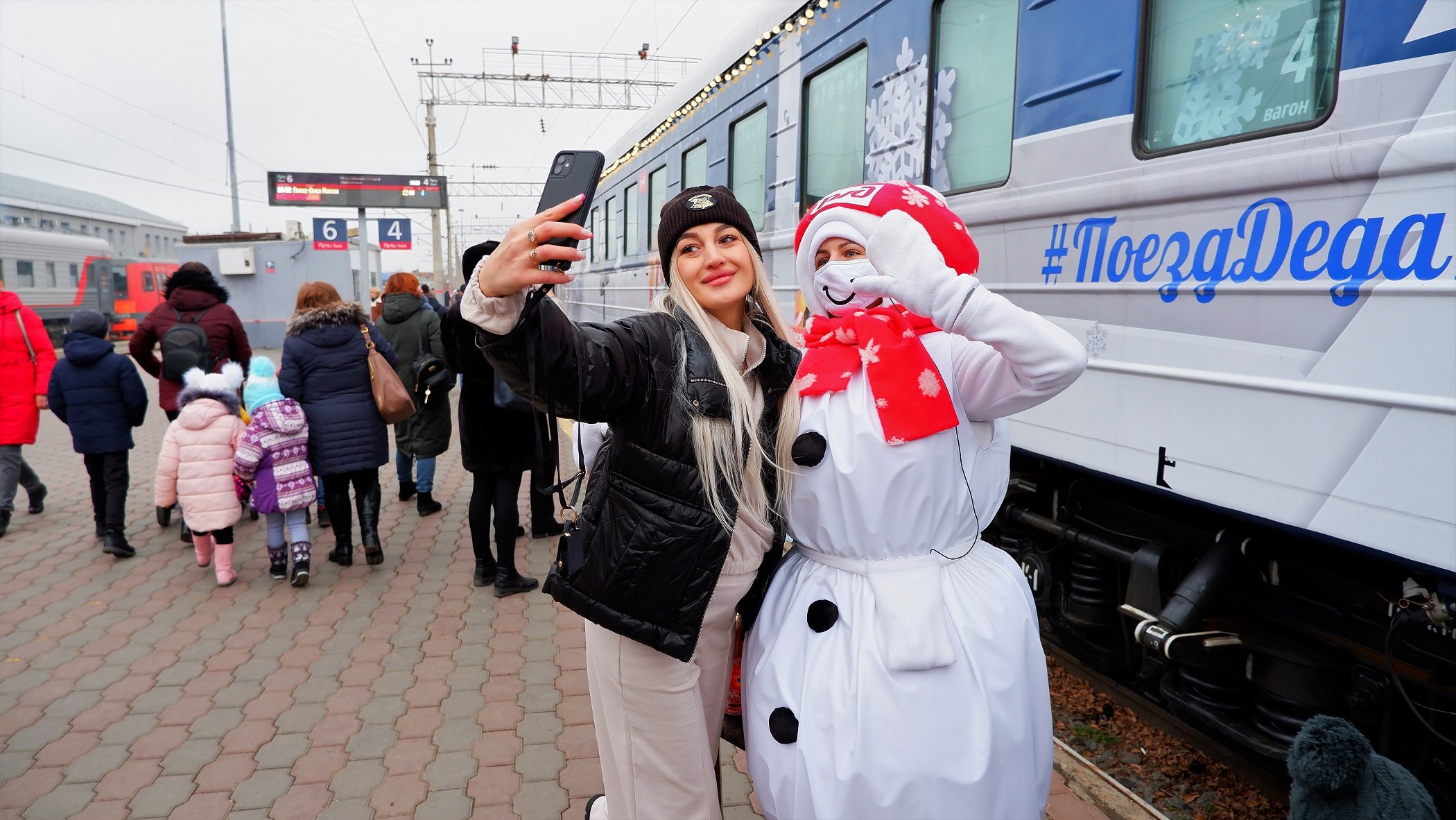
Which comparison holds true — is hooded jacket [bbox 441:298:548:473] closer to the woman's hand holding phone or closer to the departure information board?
the woman's hand holding phone

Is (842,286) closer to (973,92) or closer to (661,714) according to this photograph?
(661,714)

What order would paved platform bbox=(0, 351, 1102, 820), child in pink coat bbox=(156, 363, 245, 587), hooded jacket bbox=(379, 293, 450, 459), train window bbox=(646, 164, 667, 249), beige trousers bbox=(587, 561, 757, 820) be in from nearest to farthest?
beige trousers bbox=(587, 561, 757, 820) → paved platform bbox=(0, 351, 1102, 820) → child in pink coat bbox=(156, 363, 245, 587) → hooded jacket bbox=(379, 293, 450, 459) → train window bbox=(646, 164, 667, 249)

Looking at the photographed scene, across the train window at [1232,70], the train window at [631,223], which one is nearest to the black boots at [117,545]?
the train window at [631,223]

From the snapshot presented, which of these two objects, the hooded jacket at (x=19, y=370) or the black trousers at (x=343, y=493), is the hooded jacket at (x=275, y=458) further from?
the hooded jacket at (x=19, y=370)

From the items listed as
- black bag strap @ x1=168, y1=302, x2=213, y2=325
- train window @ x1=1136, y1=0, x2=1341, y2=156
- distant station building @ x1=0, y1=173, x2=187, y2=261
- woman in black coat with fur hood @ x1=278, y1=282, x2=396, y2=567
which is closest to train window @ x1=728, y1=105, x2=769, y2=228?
woman in black coat with fur hood @ x1=278, y1=282, x2=396, y2=567

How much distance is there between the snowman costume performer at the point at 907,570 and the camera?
1527 millimetres

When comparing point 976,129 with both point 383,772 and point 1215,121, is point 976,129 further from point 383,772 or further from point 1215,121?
point 383,772

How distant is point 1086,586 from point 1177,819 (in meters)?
0.89

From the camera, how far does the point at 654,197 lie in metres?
8.98

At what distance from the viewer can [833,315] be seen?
1.92 m

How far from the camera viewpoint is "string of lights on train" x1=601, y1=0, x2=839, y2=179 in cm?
479

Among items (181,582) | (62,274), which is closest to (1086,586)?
(181,582)

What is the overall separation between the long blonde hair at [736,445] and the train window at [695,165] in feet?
17.7

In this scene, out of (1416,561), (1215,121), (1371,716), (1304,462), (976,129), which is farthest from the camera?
(976,129)
